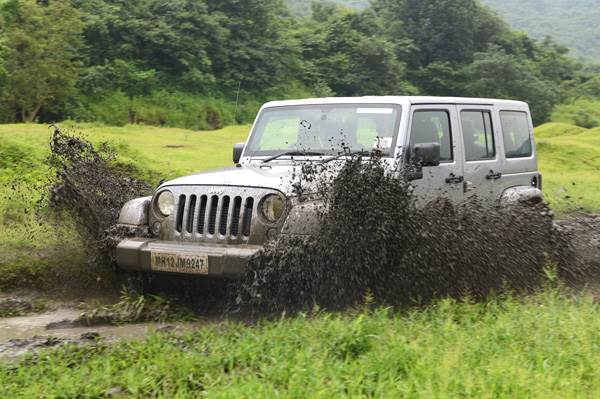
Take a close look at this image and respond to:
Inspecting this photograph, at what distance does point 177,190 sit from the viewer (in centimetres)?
629

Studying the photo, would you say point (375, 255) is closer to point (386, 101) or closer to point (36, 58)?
point (386, 101)

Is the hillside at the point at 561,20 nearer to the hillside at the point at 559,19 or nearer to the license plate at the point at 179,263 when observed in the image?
the hillside at the point at 559,19

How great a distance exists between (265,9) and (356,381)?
136 feet

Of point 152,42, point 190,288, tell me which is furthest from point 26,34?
point 190,288

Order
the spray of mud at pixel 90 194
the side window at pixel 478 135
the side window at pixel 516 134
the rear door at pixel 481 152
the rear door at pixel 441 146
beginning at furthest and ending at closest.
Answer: the side window at pixel 516 134 < the side window at pixel 478 135 < the rear door at pixel 481 152 < the rear door at pixel 441 146 < the spray of mud at pixel 90 194

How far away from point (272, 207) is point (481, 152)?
2683mm

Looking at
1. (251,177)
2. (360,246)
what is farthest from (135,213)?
(360,246)

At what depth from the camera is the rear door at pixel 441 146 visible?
6.84 meters

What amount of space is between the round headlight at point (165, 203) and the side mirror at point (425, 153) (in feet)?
6.26

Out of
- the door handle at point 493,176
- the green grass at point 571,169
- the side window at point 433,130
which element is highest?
the side window at point 433,130

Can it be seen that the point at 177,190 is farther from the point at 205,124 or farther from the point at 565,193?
the point at 205,124

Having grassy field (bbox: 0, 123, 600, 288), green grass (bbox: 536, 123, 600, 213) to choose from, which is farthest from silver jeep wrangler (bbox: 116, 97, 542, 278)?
green grass (bbox: 536, 123, 600, 213)

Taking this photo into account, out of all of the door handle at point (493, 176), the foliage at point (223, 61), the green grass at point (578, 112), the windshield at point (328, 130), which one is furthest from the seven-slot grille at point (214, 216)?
the green grass at point (578, 112)

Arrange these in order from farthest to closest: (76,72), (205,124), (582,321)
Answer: (205,124) → (76,72) → (582,321)
